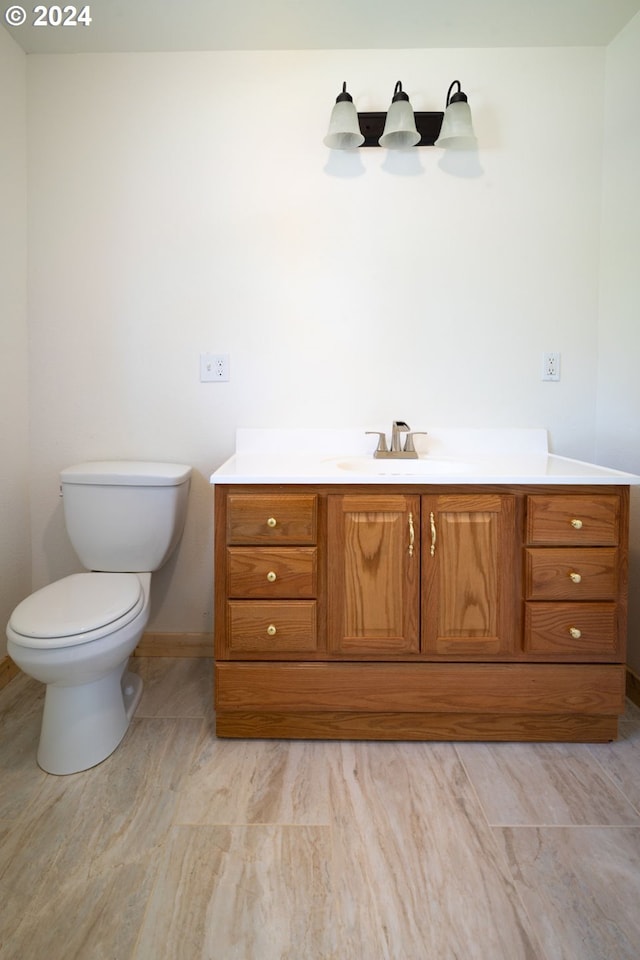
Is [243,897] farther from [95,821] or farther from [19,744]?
[19,744]

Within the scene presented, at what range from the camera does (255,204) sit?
1.78m

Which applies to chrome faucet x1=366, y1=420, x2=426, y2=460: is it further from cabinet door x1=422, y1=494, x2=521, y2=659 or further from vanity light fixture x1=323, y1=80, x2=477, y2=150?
vanity light fixture x1=323, y1=80, x2=477, y2=150

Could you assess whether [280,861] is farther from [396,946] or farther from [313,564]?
[313,564]

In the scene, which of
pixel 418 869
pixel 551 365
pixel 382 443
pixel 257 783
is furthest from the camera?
pixel 551 365

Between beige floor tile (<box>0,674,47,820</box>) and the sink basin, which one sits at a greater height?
the sink basin

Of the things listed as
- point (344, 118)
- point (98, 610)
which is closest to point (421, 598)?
point (98, 610)

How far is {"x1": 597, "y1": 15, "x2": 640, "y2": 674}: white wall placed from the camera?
1.62m

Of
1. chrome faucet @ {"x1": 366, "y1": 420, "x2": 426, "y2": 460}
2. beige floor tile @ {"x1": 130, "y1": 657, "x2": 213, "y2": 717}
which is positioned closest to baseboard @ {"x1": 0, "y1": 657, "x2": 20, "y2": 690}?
beige floor tile @ {"x1": 130, "y1": 657, "x2": 213, "y2": 717}

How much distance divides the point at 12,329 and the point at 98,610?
1149 millimetres

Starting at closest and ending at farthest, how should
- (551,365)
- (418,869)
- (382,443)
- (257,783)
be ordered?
(418,869), (257,783), (382,443), (551,365)

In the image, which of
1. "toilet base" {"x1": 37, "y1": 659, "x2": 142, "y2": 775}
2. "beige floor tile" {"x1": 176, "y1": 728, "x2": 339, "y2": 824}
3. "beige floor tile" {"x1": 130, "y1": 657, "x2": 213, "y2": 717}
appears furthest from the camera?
"beige floor tile" {"x1": 130, "y1": 657, "x2": 213, "y2": 717}

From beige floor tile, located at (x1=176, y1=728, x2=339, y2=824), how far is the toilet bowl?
299 millimetres

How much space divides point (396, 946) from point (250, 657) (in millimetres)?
696

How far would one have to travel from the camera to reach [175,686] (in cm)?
171
